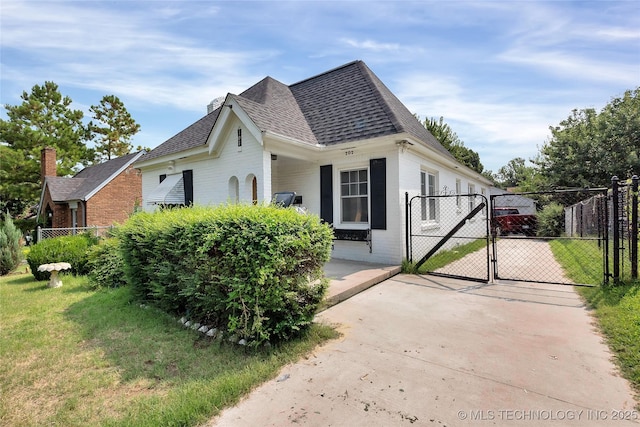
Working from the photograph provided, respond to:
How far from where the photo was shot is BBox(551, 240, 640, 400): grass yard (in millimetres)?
3049

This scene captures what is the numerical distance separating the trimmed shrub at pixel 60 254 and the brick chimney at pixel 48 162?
62.4 ft

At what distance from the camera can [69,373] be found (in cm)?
318

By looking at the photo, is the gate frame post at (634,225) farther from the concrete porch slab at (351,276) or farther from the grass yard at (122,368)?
the grass yard at (122,368)

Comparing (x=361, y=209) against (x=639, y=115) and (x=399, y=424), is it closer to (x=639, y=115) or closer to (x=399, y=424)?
(x=399, y=424)

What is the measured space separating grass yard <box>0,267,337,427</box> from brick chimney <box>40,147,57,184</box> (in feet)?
77.5

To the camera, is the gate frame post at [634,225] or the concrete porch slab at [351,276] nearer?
the gate frame post at [634,225]

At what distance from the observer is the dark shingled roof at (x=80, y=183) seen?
20581 millimetres

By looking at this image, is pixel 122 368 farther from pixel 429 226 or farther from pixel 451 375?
pixel 429 226

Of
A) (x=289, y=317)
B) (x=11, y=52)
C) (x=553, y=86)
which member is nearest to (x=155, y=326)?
(x=289, y=317)

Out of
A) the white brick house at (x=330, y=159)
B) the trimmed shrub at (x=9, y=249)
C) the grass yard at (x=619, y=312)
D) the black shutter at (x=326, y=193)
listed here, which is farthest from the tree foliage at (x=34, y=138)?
the grass yard at (x=619, y=312)

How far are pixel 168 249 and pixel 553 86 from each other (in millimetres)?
10940

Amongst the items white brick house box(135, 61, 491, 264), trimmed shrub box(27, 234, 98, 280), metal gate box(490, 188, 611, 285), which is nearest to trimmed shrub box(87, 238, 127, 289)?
trimmed shrub box(27, 234, 98, 280)

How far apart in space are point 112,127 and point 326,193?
1336 inches

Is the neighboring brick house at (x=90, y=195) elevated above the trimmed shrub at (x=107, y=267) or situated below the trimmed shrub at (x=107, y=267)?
above
